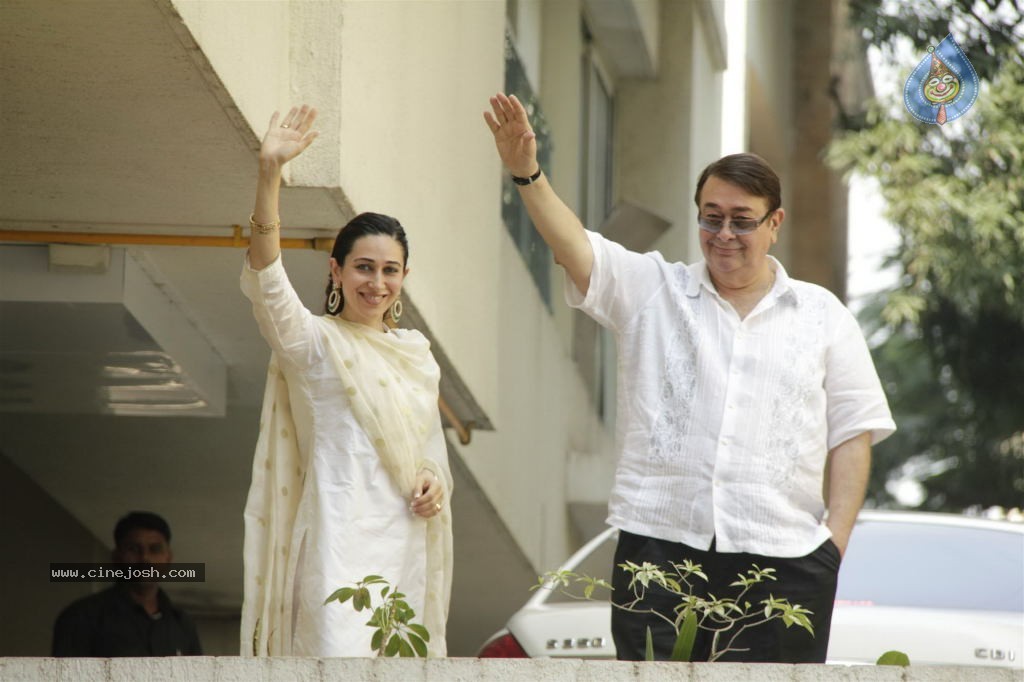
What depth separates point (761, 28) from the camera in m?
17.8

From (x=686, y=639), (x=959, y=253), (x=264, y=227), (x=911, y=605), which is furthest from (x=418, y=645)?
(x=959, y=253)

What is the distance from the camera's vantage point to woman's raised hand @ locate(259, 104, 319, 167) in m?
4.81

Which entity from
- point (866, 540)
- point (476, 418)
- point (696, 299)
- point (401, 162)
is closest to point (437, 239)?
point (401, 162)

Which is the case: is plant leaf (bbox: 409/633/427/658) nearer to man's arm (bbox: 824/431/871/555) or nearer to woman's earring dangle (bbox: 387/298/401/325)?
man's arm (bbox: 824/431/871/555)

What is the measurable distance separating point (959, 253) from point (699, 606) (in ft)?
42.8

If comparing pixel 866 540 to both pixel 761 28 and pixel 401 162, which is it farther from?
pixel 761 28

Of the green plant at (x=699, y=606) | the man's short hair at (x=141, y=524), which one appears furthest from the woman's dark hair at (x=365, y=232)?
the man's short hair at (x=141, y=524)

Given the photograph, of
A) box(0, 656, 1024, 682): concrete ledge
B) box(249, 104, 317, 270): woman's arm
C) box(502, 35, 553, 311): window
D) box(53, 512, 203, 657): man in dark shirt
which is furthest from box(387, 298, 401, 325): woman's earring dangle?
box(502, 35, 553, 311): window

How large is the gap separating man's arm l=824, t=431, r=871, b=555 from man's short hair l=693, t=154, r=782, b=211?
66cm

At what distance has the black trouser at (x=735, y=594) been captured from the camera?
464 centimetres

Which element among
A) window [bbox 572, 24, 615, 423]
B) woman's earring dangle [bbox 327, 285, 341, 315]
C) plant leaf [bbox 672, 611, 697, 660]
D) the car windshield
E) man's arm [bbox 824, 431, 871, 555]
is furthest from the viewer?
window [bbox 572, 24, 615, 423]

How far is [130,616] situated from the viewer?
739cm

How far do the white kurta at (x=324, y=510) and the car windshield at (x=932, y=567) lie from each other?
2.04 metres

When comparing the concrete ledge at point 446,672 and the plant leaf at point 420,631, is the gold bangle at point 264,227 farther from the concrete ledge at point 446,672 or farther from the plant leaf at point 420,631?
the concrete ledge at point 446,672
